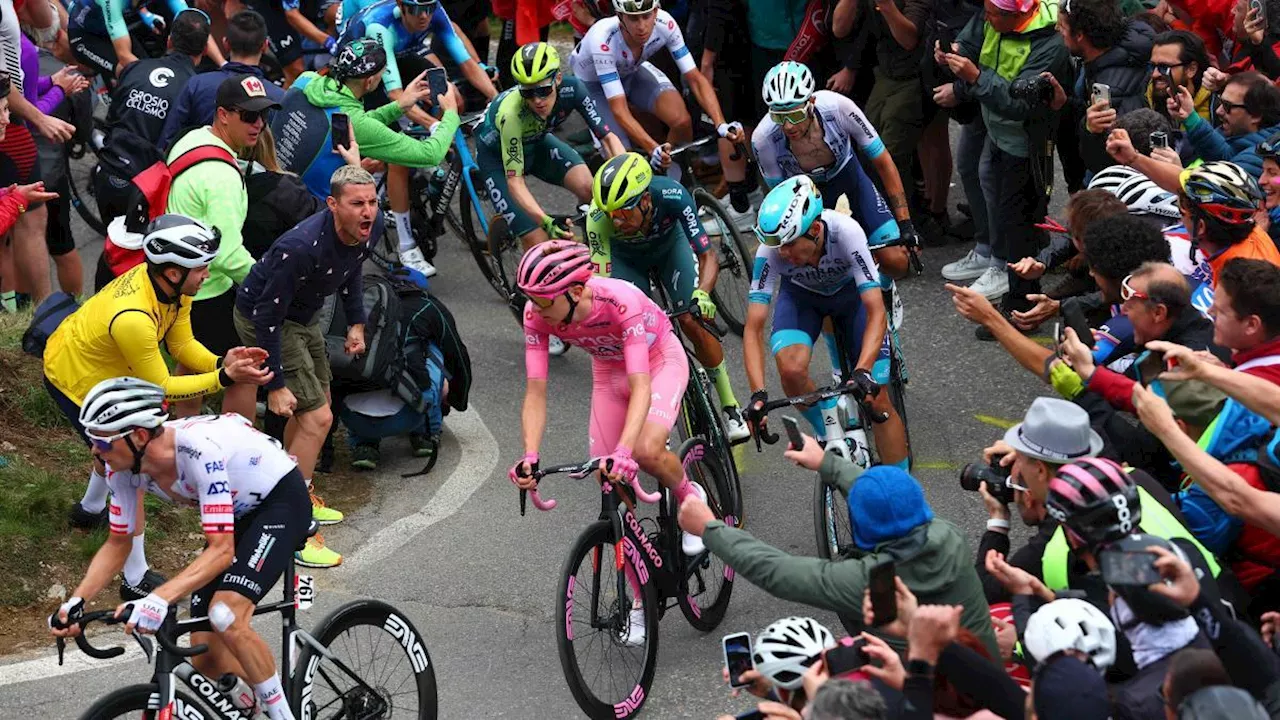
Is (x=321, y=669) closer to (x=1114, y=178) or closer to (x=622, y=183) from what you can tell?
(x=622, y=183)

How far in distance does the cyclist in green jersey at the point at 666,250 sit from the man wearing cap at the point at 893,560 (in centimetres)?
349

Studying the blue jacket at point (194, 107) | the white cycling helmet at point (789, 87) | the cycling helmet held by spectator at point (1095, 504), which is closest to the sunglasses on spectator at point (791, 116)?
the white cycling helmet at point (789, 87)

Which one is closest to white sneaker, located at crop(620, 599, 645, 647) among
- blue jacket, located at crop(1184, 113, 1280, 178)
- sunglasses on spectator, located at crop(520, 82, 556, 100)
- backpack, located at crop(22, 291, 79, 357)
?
backpack, located at crop(22, 291, 79, 357)

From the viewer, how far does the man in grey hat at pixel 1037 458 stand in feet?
18.0

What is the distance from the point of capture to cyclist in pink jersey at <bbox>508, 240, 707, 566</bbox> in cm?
713

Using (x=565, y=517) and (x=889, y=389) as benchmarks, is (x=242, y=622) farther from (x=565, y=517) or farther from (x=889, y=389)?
(x=889, y=389)

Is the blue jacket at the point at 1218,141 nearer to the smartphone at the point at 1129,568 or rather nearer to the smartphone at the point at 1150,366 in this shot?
the smartphone at the point at 1150,366

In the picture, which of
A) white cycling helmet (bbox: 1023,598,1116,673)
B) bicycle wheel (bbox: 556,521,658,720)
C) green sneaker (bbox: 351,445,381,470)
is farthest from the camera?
green sneaker (bbox: 351,445,381,470)

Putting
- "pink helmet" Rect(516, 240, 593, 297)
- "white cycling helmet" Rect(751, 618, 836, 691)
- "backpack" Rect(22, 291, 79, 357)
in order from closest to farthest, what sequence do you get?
1. "white cycling helmet" Rect(751, 618, 836, 691)
2. "pink helmet" Rect(516, 240, 593, 297)
3. "backpack" Rect(22, 291, 79, 357)

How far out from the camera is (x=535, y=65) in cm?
1036

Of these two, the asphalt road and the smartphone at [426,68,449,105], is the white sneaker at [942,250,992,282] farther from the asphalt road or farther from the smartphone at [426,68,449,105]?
the smartphone at [426,68,449,105]

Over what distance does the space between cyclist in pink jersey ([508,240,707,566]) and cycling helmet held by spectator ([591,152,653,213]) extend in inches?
43.6

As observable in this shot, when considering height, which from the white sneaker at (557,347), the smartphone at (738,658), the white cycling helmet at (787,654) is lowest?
the white sneaker at (557,347)

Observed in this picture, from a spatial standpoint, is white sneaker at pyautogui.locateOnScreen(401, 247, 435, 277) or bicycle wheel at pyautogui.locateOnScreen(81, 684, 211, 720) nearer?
bicycle wheel at pyautogui.locateOnScreen(81, 684, 211, 720)
